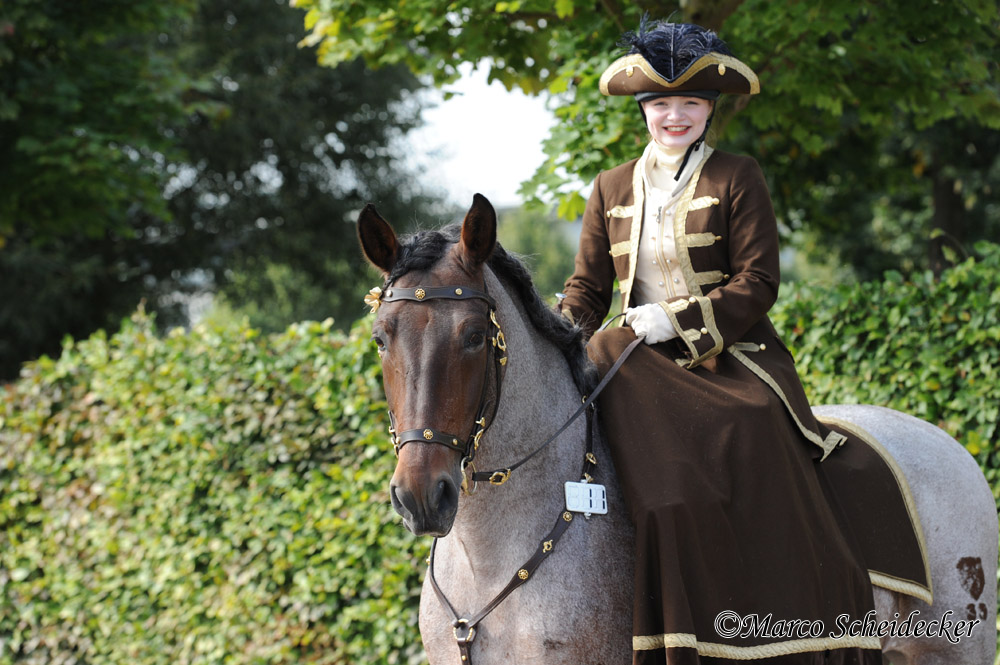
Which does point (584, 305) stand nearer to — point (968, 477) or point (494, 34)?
point (968, 477)

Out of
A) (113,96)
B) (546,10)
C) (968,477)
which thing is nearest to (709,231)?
(968,477)

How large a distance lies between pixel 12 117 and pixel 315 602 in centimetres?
626

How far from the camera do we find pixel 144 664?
6.10 metres

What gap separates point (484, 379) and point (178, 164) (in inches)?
610

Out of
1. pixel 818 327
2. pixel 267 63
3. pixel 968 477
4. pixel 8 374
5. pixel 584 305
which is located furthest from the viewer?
pixel 267 63

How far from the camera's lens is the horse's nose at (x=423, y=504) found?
2271 mm

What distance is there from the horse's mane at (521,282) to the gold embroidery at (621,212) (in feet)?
1.83

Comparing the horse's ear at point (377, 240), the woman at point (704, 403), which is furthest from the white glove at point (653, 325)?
the horse's ear at point (377, 240)

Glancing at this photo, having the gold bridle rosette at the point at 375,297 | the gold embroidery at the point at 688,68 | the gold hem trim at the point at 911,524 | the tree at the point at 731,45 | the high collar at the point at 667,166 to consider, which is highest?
the tree at the point at 731,45

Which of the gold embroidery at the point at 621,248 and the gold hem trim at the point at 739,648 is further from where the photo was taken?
the gold embroidery at the point at 621,248

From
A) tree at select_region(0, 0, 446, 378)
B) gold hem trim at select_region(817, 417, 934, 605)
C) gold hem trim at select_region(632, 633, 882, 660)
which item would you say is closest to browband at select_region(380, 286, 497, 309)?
gold hem trim at select_region(632, 633, 882, 660)

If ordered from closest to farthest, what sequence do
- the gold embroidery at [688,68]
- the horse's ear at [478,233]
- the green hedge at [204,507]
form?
the horse's ear at [478,233] < the gold embroidery at [688,68] < the green hedge at [204,507]

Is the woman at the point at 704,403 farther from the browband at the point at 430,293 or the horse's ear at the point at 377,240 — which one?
the horse's ear at the point at 377,240

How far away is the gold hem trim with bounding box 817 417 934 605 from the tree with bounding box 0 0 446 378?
812 centimetres
